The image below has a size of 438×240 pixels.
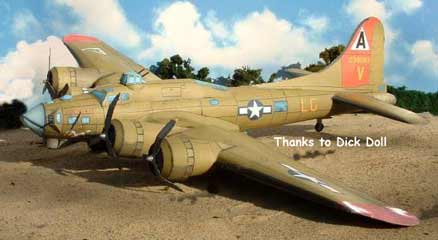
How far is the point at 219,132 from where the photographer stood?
1574 centimetres

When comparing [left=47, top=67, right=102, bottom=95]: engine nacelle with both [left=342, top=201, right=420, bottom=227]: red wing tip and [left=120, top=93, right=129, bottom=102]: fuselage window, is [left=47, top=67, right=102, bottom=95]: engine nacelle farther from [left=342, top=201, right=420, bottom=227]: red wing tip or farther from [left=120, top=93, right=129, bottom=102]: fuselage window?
[left=342, top=201, right=420, bottom=227]: red wing tip

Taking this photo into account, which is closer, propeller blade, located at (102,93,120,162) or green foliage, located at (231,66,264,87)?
propeller blade, located at (102,93,120,162)

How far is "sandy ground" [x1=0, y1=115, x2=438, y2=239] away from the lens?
440 inches

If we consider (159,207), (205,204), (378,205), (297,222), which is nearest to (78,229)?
(159,207)

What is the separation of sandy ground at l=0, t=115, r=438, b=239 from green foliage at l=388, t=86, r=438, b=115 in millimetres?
21120

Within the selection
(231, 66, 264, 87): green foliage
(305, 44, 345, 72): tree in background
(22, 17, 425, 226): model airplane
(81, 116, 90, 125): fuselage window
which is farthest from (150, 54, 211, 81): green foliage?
(81, 116, 90, 125): fuselage window

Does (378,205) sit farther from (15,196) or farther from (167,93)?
(15,196)

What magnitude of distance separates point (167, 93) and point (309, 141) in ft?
25.9

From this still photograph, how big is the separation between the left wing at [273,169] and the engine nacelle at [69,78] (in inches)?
194

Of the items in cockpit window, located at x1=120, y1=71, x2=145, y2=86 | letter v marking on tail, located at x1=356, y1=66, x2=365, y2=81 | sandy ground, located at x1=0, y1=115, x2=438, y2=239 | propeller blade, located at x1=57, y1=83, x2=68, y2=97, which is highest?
letter v marking on tail, located at x1=356, y1=66, x2=365, y2=81

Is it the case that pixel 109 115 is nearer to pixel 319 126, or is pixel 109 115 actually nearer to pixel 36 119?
pixel 36 119

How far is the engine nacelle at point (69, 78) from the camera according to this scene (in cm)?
1967

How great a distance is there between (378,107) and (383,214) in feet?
29.4

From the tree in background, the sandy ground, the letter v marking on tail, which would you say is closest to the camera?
the sandy ground
